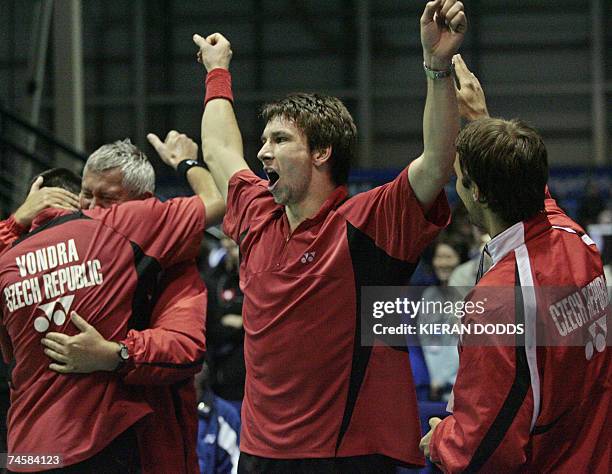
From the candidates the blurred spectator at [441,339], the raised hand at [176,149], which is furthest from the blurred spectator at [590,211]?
the raised hand at [176,149]

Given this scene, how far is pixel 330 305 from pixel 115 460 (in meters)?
1.00

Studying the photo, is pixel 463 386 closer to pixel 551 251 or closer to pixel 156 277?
pixel 551 251

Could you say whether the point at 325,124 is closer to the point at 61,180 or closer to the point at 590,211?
the point at 61,180

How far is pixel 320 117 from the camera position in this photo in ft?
10.5

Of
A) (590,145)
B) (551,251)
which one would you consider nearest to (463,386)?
(551,251)

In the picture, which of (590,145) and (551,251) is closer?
(551,251)

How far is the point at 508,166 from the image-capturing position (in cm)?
256

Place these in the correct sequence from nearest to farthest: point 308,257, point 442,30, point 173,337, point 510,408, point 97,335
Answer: point 510,408
point 442,30
point 308,257
point 97,335
point 173,337

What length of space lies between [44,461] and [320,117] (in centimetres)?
148

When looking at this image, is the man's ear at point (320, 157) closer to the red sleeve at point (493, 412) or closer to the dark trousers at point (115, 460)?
the red sleeve at point (493, 412)

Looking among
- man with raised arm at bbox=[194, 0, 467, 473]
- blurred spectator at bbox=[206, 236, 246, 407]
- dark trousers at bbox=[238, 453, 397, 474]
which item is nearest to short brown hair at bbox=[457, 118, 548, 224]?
man with raised arm at bbox=[194, 0, 467, 473]

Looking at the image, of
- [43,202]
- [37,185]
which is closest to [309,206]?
[43,202]

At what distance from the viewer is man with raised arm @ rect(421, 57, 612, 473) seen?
96.1 inches

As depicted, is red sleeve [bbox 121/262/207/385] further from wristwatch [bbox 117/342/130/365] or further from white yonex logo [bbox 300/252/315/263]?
white yonex logo [bbox 300/252/315/263]
